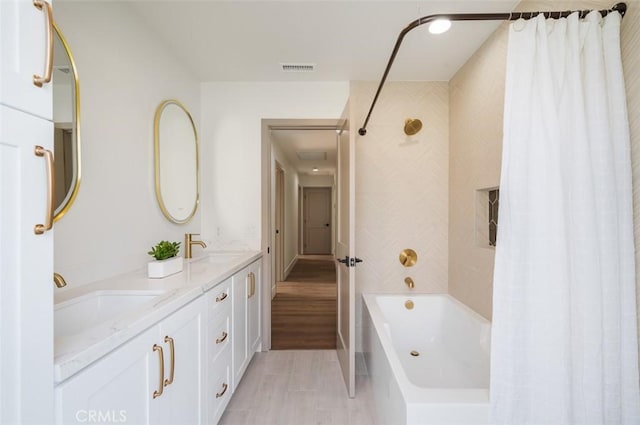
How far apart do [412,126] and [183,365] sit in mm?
2235

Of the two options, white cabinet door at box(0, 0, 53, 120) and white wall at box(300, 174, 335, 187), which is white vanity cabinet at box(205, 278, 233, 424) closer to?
white cabinet door at box(0, 0, 53, 120)

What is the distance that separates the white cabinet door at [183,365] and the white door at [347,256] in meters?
0.95

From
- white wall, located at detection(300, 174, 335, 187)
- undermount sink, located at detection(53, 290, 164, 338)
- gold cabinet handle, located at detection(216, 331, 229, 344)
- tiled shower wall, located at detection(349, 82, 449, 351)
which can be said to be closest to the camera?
undermount sink, located at detection(53, 290, 164, 338)

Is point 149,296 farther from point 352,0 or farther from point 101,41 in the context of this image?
point 352,0

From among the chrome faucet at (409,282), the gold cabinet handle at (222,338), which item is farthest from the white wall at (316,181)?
the gold cabinet handle at (222,338)

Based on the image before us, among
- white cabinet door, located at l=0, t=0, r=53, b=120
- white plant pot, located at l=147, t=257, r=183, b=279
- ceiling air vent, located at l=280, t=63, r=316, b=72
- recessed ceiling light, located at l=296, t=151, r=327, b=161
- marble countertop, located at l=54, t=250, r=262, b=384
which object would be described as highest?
ceiling air vent, located at l=280, t=63, r=316, b=72

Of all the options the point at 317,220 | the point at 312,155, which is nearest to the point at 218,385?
the point at 312,155

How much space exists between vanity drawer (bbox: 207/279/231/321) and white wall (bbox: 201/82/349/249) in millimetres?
832

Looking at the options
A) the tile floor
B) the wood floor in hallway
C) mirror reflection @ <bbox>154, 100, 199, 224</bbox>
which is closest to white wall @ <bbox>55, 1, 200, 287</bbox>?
mirror reflection @ <bbox>154, 100, 199, 224</bbox>

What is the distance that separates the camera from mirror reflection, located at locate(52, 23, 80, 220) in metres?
1.07

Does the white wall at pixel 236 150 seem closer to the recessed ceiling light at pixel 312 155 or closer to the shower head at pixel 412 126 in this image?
the shower head at pixel 412 126

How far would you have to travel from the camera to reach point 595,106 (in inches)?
36.1

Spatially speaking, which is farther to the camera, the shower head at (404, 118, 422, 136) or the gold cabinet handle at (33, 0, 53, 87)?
the shower head at (404, 118, 422, 136)

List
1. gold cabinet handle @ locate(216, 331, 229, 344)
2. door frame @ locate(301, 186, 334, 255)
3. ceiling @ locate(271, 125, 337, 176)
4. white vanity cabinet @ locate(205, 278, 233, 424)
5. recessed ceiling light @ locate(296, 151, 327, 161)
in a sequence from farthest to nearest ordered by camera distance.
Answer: door frame @ locate(301, 186, 334, 255)
recessed ceiling light @ locate(296, 151, 327, 161)
ceiling @ locate(271, 125, 337, 176)
gold cabinet handle @ locate(216, 331, 229, 344)
white vanity cabinet @ locate(205, 278, 233, 424)
